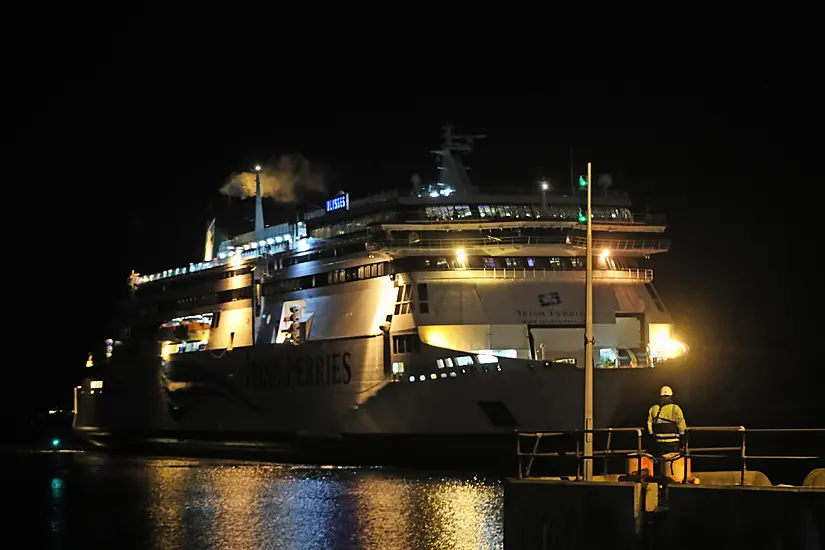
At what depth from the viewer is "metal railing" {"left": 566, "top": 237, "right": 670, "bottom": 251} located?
1626 inches

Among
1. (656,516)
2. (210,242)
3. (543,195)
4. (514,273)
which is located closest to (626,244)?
(543,195)

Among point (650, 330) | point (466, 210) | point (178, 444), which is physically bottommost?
point (178, 444)

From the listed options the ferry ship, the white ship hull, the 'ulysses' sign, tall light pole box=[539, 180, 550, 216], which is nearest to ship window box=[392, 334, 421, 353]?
the ferry ship

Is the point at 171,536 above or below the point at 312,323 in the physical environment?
below

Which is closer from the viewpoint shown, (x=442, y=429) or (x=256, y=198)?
(x=442, y=429)

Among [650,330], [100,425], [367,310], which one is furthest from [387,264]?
[100,425]

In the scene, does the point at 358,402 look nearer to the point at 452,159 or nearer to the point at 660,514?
the point at 452,159

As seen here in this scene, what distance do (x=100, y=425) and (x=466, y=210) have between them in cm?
3052

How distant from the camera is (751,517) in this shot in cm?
1353

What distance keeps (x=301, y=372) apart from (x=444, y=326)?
25.5 feet

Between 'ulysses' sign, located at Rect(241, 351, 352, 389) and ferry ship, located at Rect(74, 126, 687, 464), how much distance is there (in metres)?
0.08

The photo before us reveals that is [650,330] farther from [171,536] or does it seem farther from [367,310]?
[171,536]

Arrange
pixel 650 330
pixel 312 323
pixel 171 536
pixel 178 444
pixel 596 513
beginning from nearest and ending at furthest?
pixel 596 513 < pixel 171 536 < pixel 650 330 < pixel 312 323 < pixel 178 444

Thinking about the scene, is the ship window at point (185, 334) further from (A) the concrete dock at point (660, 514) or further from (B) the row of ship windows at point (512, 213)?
(A) the concrete dock at point (660, 514)
